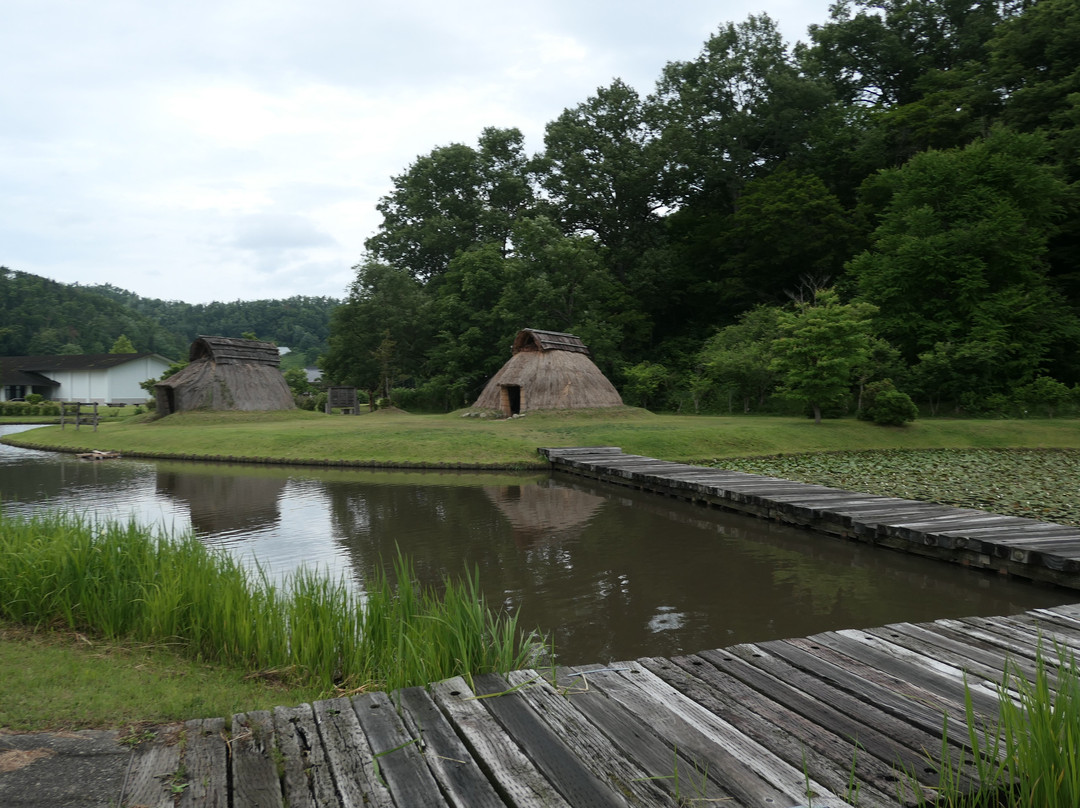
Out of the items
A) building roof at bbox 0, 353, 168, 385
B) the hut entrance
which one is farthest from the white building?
the hut entrance

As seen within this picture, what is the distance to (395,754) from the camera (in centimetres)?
316

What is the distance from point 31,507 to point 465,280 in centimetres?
2529

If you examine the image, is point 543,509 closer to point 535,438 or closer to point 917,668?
point 535,438

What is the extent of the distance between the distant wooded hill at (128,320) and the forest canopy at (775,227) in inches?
698

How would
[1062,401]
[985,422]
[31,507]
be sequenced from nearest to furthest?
[31,507]
[985,422]
[1062,401]

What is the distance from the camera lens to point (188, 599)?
17.0 feet

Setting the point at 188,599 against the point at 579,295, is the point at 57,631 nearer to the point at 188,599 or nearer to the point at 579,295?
the point at 188,599

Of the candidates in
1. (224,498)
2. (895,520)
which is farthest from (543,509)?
(224,498)

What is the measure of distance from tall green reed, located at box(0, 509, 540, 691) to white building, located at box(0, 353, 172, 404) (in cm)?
5641

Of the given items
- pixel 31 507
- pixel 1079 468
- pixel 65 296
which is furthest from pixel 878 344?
pixel 65 296

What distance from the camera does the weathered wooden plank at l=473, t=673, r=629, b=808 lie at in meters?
2.87

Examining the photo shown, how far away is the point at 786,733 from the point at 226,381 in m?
31.6

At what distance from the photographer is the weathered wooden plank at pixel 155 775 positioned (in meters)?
2.80

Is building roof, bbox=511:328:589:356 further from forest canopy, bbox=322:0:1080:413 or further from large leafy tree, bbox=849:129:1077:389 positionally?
large leafy tree, bbox=849:129:1077:389
